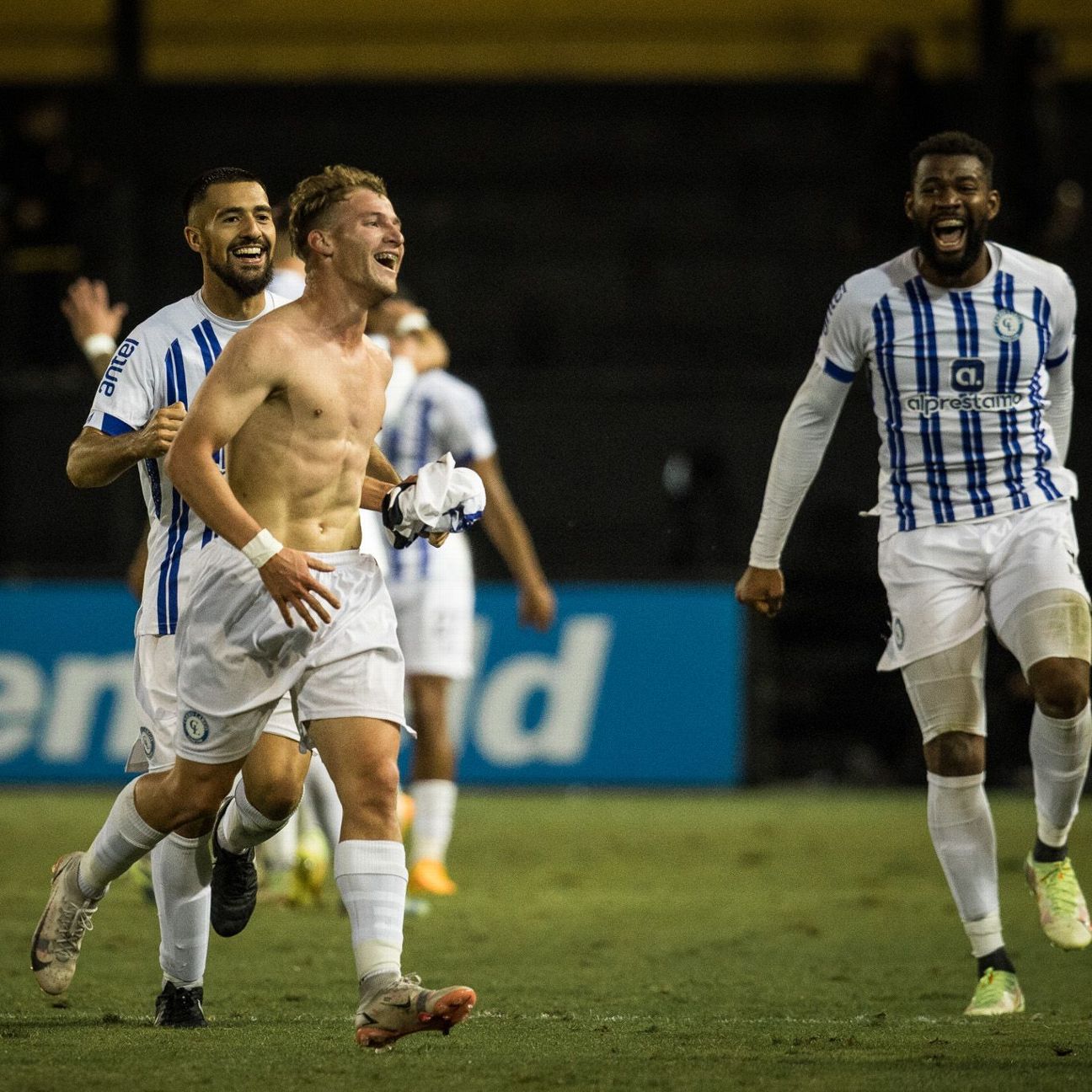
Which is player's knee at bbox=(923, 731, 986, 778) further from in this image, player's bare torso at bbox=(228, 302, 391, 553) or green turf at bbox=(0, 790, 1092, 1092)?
player's bare torso at bbox=(228, 302, 391, 553)

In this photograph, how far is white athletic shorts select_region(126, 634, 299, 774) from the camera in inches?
190

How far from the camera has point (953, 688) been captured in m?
5.43

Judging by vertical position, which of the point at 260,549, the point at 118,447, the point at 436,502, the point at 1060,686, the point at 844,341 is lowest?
the point at 1060,686

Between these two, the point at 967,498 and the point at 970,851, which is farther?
the point at 967,498

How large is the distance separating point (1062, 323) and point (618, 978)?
2.26 m

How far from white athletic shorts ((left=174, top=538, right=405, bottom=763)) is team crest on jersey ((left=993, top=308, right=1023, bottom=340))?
2.02 metres

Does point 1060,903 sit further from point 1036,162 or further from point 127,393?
point 1036,162

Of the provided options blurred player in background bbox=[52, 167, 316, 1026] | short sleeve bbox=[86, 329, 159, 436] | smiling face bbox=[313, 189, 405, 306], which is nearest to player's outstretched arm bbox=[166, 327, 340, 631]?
smiling face bbox=[313, 189, 405, 306]

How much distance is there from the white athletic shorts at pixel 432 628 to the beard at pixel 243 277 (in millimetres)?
3252

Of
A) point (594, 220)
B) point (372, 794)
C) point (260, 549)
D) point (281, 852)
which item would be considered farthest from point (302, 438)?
point (594, 220)

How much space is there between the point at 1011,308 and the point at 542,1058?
248 centimetres

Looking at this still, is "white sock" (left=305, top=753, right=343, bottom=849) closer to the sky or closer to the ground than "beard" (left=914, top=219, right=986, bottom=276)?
closer to the ground

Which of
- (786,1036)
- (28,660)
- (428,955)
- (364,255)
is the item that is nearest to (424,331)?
(428,955)

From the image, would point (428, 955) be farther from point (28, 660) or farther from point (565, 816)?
point (28, 660)
